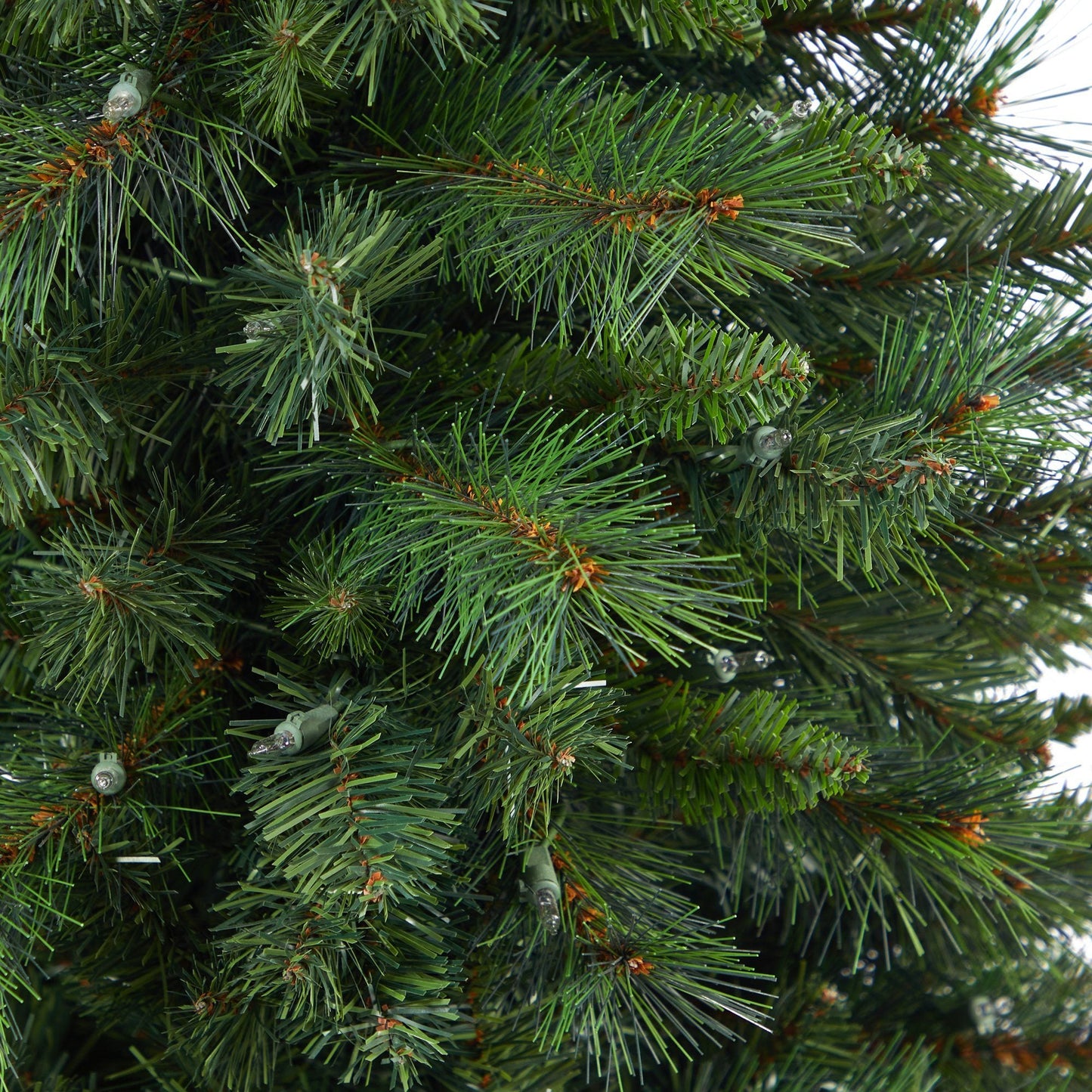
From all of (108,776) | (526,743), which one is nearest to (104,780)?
(108,776)

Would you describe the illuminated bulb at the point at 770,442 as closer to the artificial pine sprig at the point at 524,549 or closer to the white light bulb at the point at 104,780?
the artificial pine sprig at the point at 524,549

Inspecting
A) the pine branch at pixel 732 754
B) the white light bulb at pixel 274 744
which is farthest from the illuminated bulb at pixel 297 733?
the pine branch at pixel 732 754

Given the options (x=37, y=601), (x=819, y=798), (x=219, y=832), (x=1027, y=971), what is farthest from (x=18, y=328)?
(x=1027, y=971)

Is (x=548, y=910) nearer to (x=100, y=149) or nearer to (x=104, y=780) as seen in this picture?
(x=104, y=780)

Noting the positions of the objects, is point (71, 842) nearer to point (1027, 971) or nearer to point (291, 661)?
point (291, 661)

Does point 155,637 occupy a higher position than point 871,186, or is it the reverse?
point 871,186

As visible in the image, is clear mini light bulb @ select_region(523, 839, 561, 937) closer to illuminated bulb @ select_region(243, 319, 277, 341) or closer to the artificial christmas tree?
the artificial christmas tree

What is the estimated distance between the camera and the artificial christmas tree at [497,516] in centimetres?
27

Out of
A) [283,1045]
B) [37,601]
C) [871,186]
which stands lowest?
[283,1045]

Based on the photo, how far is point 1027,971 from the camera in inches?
19.4

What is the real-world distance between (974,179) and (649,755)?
25cm

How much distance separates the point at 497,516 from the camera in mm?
258

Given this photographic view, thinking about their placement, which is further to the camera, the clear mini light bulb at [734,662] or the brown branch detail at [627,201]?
the clear mini light bulb at [734,662]

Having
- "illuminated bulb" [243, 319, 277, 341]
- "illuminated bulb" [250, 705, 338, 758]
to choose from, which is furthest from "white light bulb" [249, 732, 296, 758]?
"illuminated bulb" [243, 319, 277, 341]
